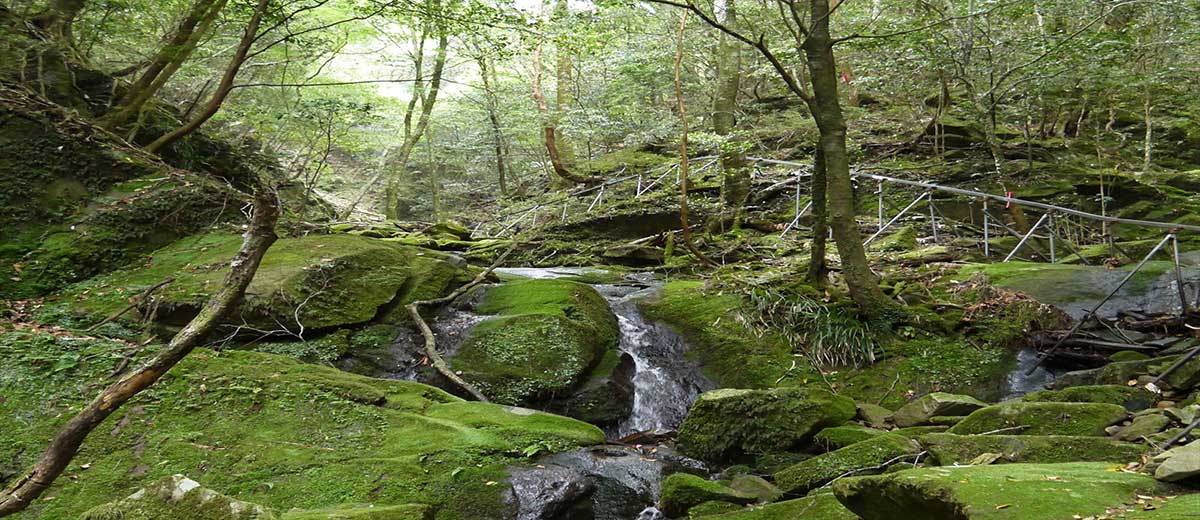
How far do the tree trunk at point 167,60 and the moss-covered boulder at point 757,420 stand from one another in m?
7.73

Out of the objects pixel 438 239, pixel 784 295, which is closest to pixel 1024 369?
pixel 784 295

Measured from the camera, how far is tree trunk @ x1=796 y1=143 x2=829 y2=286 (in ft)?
27.4

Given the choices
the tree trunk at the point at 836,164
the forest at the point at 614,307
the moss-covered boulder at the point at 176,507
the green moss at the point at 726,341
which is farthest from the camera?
the green moss at the point at 726,341

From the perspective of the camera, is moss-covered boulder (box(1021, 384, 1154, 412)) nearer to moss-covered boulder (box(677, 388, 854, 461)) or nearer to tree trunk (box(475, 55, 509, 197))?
moss-covered boulder (box(677, 388, 854, 461))

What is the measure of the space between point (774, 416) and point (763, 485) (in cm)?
103

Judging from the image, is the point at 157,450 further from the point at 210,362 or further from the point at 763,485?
the point at 763,485

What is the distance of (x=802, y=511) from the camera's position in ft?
13.3

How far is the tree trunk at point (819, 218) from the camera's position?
8344 millimetres

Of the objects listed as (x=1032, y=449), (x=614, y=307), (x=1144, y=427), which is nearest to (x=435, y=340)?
(x=614, y=307)

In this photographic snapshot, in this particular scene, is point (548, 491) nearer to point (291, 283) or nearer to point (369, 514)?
point (369, 514)

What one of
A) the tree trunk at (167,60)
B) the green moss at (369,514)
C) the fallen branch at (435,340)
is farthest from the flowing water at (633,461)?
the tree trunk at (167,60)

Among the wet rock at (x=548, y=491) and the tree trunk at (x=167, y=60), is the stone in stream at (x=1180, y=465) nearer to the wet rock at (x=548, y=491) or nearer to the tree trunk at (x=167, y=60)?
the wet rock at (x=548, y=491)

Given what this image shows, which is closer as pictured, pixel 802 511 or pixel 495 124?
pixel 802 511

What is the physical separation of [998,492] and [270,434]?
5.00m
